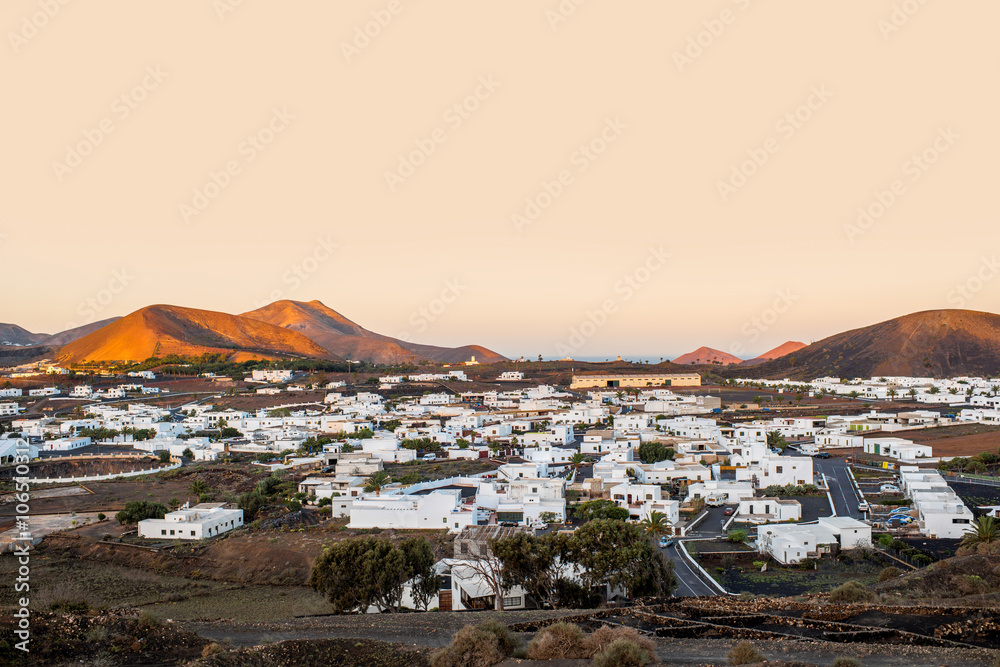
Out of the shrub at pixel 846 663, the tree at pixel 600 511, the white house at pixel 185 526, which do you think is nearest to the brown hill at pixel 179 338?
the white house at pixel 185 526

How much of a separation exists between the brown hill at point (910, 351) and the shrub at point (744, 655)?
86445 millimetres

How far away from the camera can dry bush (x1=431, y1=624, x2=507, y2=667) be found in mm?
8094

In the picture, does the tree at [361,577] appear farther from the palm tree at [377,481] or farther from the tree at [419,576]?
the palm tree at [377,481]

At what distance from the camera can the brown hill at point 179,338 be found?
11206 cm

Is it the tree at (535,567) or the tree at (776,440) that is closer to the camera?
the tree at (535,567)

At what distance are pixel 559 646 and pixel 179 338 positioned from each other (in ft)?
431

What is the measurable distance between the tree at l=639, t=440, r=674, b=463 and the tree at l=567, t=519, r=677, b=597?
56.0ft

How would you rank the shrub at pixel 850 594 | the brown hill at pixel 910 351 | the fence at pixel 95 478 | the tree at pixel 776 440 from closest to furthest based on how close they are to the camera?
the shrub at pixel 850 594 < the fence at pixel 95 478 < the tree at pixel 776 440 < the brown hill at pixel 910 351

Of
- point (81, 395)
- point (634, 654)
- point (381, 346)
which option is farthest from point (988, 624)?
point (381, 346)

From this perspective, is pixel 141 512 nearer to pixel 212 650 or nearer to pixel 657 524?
pixel 657 524

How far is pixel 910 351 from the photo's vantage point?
90.1 m

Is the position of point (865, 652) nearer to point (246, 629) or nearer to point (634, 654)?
point (634, 654)

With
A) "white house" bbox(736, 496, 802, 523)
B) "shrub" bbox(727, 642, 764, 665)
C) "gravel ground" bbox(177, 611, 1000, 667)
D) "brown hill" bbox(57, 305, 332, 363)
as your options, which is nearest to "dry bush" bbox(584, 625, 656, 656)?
"gravel ground" bbox(177, 611, 1000, 667)

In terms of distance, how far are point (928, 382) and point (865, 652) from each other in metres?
73.3
